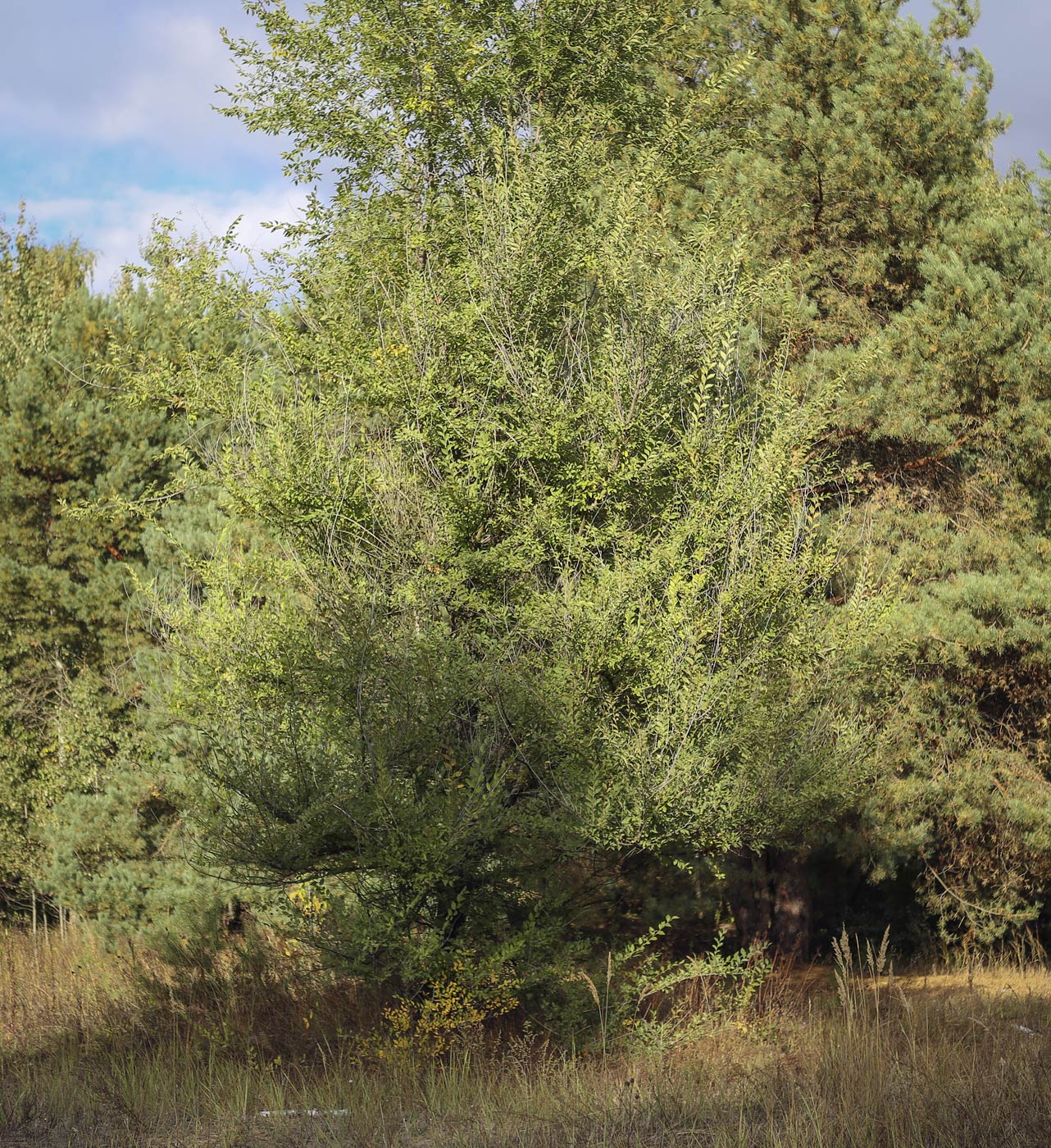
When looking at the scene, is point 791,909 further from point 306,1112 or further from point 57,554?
point 57,554

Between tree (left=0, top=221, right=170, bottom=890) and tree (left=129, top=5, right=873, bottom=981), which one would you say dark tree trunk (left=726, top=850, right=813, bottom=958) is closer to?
tree (left=129, top=5, right=873, bottom=981)

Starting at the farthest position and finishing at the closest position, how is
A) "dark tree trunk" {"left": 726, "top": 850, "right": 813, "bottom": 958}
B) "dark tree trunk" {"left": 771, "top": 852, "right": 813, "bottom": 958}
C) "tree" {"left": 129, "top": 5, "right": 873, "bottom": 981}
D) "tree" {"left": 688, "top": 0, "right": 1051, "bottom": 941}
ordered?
"dark tree trunk" {"left": 771, "top": 852, "right": 813, "bottom": 958}, "dark tree trunk" {"left": 726, "top": 850, "right": 813, "bottom": 958}, "tree" {"left": 688, "top": 0, "right": 1051, "bottom": 941}, "tree" {"left": 129, "top": 5, "right": 873, "bottom": 981}

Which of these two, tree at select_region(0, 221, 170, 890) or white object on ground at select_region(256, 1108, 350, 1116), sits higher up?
tree at select_region(0, 221, 170, 890)

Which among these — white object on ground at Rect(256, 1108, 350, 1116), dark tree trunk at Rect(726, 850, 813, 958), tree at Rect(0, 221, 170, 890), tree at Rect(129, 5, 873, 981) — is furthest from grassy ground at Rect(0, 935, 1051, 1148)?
tree at Rect(0, 221, 170, 890)

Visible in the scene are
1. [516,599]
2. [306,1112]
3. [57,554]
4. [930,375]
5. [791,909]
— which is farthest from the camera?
[57,554]

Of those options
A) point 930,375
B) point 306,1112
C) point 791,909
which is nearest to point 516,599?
point 306,1112

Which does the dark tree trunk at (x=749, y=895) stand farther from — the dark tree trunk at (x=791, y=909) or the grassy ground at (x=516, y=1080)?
the grassy ground at (x=516, y=1080)

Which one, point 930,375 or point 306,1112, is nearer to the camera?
point 306,1112

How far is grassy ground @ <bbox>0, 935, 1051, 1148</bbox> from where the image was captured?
15.7 ft

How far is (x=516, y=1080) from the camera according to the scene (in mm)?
6277

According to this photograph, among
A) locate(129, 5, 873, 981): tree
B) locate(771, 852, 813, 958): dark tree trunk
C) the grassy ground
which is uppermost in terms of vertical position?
locate(129, 5, 873, 981): tree

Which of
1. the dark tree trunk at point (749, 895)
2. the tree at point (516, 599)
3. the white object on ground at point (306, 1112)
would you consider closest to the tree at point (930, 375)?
the dark tree trunk at point (749, 895)

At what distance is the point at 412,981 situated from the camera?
291 inches

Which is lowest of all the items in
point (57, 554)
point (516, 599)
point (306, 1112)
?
point (306, 1112)
